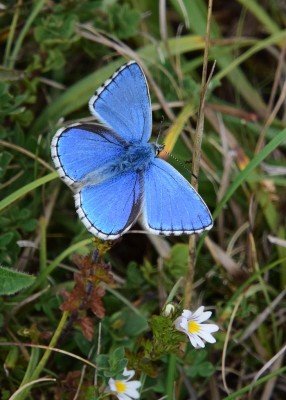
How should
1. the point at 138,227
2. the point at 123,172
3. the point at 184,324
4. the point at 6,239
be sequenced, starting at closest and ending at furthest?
1. the point at 184,324
2. the point at 123,172
3. the point at 6,239
4. the point at 138,227

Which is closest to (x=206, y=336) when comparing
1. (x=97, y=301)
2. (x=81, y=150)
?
(x=97, y=301)

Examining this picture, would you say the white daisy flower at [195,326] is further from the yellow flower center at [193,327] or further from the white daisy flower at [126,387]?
the white daisy flower at [126,387]

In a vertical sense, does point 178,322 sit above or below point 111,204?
below

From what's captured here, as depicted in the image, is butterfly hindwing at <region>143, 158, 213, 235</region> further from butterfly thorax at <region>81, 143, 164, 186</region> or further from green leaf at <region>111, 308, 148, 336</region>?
green leaf at <region>111, 308, 148, 336</region>

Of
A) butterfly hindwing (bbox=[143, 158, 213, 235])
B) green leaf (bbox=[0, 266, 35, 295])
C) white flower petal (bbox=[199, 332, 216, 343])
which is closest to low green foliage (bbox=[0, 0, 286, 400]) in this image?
green leaf (bbox=[0, 266, 35, 295])

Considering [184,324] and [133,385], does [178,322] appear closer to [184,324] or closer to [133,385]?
[184,324]

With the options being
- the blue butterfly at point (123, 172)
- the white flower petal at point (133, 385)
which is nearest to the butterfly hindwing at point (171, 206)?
the blue butterfly at point (123, 172)
